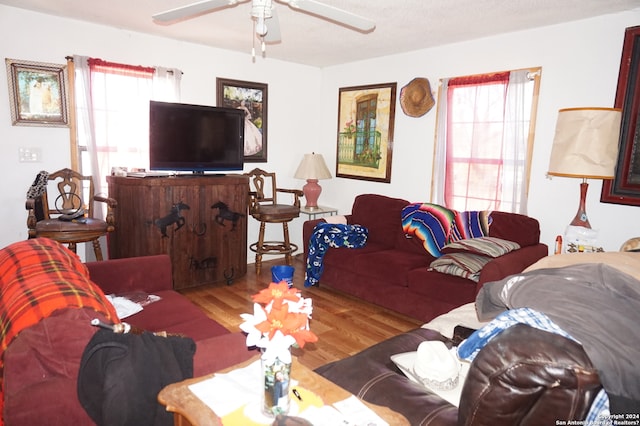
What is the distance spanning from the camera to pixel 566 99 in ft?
10.7

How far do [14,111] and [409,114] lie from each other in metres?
3.57

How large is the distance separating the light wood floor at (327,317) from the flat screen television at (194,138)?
1201mm

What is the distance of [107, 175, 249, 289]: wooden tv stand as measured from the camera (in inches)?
141

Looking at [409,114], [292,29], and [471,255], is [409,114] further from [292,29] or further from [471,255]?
[471,255]

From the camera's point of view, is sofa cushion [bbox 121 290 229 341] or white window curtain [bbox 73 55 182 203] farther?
white window curtain [bbox 73 55 182 203]

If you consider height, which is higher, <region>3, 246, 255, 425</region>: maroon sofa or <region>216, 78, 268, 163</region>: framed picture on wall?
<region>216, 78, 268, 163</region>: framed picture on wall

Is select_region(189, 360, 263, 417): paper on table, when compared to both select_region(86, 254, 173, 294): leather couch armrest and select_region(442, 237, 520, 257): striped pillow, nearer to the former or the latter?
select_region(86, 254, 173, 294): leather couch armrest

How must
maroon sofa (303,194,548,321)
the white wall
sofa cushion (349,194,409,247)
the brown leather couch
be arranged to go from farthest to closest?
sofa cushion (349,194,409,247), the white wall, maroon sofa (303,194,548,321), the brown leather couch

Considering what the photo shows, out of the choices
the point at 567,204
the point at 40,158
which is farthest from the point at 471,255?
the point at 40,158

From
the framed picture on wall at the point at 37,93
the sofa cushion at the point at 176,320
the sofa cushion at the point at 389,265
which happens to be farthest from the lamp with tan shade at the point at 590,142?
the framed picture on wall at the point at 37,93

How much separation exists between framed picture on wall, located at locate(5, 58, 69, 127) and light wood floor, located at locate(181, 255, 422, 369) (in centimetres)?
195

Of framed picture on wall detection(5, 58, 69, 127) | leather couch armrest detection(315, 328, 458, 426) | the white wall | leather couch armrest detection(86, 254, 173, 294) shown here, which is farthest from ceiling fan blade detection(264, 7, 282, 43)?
framed picture on wall detection(5, 58, 69, 127)

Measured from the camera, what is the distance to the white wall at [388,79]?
3121 mm

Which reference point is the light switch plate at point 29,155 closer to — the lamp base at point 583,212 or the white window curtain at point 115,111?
the white window curtain at point 115,111
